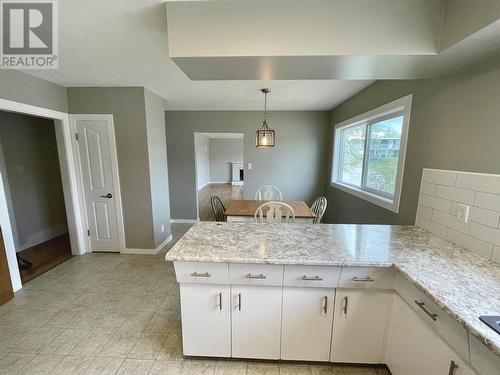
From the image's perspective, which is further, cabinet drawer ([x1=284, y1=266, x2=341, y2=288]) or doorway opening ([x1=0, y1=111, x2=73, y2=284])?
doorway opening ([x1=0, y1=111, x2=73, y2=284])

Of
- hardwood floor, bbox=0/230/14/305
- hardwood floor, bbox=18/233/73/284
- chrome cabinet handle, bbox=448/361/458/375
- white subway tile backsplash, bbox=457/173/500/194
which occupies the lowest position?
hardwood floor, bbox=18/233/73/284

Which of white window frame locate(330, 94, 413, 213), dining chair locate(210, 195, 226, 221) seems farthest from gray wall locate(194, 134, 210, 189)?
white window frame locate(330, 94, 413, 213)

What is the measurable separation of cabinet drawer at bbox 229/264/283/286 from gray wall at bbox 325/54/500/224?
1439 millimetres

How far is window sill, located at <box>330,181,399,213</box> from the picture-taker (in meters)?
2.13

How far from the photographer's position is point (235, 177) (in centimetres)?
1007

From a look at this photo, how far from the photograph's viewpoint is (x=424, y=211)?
1.72 meters

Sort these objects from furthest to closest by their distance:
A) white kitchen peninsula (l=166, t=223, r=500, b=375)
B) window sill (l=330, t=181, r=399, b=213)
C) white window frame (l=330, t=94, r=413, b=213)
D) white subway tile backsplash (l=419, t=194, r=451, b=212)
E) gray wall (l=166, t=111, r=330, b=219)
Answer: gray wall (l=166, t=111, r=330, b=219) < window sill (l=330, t=181, r=399, b=213) < white window frame (l=330, t=94, r=413, b=213) < white subway tile backsplash (l=419, t=194, r=451, b=212) < white kitchen peninsula (l=166, t=223, r=500, b=375)

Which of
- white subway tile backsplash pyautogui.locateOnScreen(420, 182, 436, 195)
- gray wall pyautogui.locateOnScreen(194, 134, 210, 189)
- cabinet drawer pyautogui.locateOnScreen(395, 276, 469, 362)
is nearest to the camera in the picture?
cabinet drawer pyautogui.locateOnScreen(395, 276, 469, 362)

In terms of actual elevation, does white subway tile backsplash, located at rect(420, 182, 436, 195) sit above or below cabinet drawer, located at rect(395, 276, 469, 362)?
above

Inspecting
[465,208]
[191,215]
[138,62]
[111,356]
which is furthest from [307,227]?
[191,215]

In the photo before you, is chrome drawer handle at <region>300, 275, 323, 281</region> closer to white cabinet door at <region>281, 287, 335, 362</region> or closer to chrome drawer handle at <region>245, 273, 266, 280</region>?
white cabinet door at <region>281, 287, 335, 362</region>

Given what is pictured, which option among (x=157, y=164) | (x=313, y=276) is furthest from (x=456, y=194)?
(x=157, y=164)

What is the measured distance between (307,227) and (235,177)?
8.44 metres

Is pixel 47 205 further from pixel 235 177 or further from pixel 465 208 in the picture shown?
pixel 235 177
